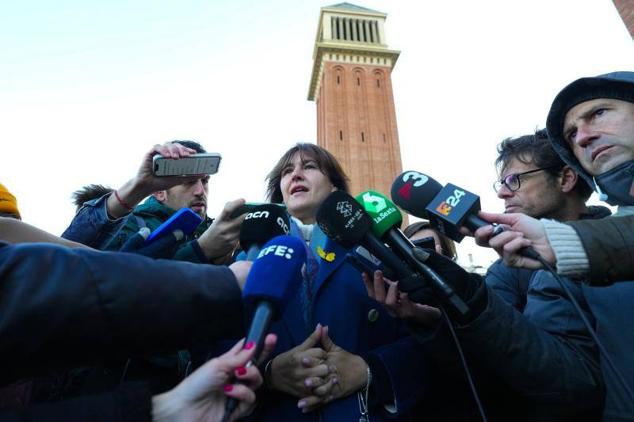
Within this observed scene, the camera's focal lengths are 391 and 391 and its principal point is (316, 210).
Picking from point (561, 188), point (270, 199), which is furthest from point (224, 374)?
point (561, 188)

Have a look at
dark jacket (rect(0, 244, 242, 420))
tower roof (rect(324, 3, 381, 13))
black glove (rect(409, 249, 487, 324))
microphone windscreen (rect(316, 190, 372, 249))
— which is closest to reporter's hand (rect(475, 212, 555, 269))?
black glove (rect(409, 249, 487, 324))

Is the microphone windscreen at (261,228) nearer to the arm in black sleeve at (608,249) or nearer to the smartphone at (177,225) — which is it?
the smartphone at (177,225)

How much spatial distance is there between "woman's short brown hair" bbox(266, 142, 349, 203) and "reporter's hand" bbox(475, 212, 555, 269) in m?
1.11

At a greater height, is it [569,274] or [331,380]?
[569,274]

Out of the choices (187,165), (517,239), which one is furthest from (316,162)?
(517,239)

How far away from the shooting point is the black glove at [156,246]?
1.56 m

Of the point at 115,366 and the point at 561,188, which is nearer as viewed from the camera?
the point at 115,366

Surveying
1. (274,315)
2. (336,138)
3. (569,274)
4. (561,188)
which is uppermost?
(336,138)

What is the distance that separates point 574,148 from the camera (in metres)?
1.83

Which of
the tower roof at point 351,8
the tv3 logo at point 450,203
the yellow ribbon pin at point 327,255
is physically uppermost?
the tower roof at point 351,8

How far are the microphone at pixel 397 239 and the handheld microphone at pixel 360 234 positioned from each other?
0.08 feet

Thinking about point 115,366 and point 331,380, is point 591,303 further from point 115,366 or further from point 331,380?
point 115,366

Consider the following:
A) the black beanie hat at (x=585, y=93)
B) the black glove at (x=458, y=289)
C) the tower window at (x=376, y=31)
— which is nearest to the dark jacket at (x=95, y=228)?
the black glove at (x=458, y=289)

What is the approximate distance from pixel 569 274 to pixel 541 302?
0.50 metres
